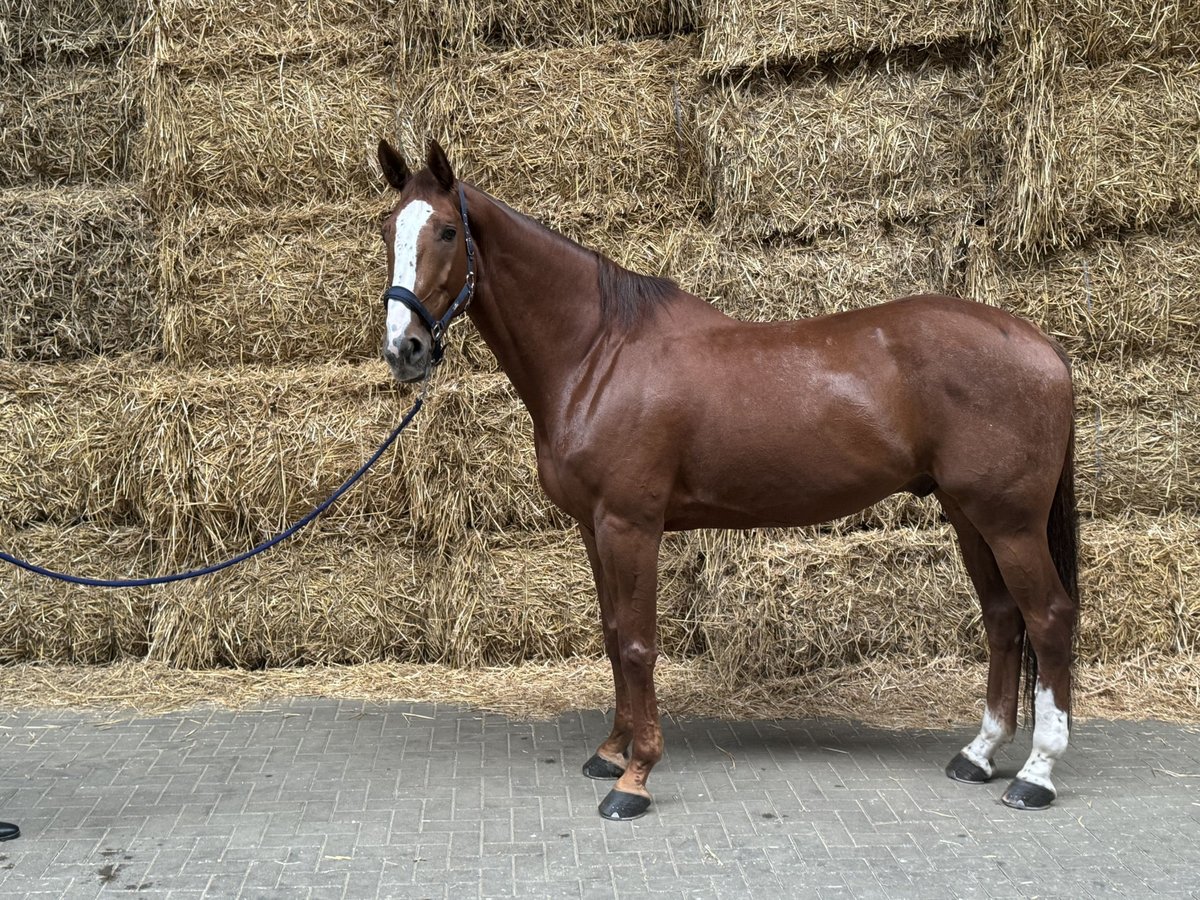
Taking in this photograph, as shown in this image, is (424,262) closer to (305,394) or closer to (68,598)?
(305,394)

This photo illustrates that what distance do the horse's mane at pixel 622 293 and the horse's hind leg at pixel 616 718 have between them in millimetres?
772

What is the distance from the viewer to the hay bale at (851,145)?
458 cm

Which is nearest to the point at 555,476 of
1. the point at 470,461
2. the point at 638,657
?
the point at 638,657

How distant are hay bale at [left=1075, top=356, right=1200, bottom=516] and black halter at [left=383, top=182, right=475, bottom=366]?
112 inches

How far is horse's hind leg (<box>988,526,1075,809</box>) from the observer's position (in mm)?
3590

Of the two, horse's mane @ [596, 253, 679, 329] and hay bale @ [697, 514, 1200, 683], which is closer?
horse's mane @ [596, 253, 679, 329]

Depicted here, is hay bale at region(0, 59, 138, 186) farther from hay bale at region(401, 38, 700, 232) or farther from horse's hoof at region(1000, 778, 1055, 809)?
horse's hoof at region(1000, 778, 1055, 809)

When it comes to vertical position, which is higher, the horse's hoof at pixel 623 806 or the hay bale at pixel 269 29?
the hay bale at pixel 269 29

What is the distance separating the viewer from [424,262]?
3.39m

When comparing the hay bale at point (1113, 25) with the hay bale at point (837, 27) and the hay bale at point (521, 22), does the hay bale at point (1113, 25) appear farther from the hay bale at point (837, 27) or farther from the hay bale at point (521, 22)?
the hay bale at point (521, 22)

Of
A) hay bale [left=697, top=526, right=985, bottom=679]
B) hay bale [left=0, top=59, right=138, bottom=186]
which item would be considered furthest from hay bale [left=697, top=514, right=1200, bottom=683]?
hay bale [left=0, top=59, right=138, bottom=186]

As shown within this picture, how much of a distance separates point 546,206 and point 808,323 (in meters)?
1.58

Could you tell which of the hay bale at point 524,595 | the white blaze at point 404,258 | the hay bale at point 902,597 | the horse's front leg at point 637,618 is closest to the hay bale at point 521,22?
the white blaze at point 404,258

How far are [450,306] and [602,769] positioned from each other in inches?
68.5
